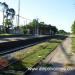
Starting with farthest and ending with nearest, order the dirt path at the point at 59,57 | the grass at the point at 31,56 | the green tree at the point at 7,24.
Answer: the green tree at the point at 7,24, the dirt path at the point at 59,57, the grass at the point at 31,56

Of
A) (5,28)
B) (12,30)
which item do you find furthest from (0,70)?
(12,30)

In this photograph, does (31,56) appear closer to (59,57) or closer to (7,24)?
(59,57)

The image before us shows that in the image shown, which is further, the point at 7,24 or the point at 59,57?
the point at 7,24

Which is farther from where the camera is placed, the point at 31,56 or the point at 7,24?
the point at 7,24

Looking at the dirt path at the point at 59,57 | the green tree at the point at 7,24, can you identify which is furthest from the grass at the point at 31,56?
the green tree at the point at 7,24

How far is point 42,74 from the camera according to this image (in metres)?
14.0

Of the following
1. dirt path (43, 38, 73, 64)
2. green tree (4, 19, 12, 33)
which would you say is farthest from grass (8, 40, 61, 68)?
green tree (4, 19, 12, 33)

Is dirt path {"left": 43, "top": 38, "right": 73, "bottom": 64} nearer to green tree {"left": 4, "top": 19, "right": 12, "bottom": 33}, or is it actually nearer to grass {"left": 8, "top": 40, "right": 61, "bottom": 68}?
grass {"left": 8, "top": 40, "right": 61, "bottom": 68}

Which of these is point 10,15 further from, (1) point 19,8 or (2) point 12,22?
(1) point 19,8

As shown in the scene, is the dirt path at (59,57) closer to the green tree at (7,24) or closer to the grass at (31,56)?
the grass at (31,56)

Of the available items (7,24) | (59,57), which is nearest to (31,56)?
(59,57)

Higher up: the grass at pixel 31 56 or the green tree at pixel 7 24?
the green tree at pixel 7 24

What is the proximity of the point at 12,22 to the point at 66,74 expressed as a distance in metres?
128

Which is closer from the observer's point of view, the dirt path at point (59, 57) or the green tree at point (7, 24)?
the dirt path at point (59, 57)
